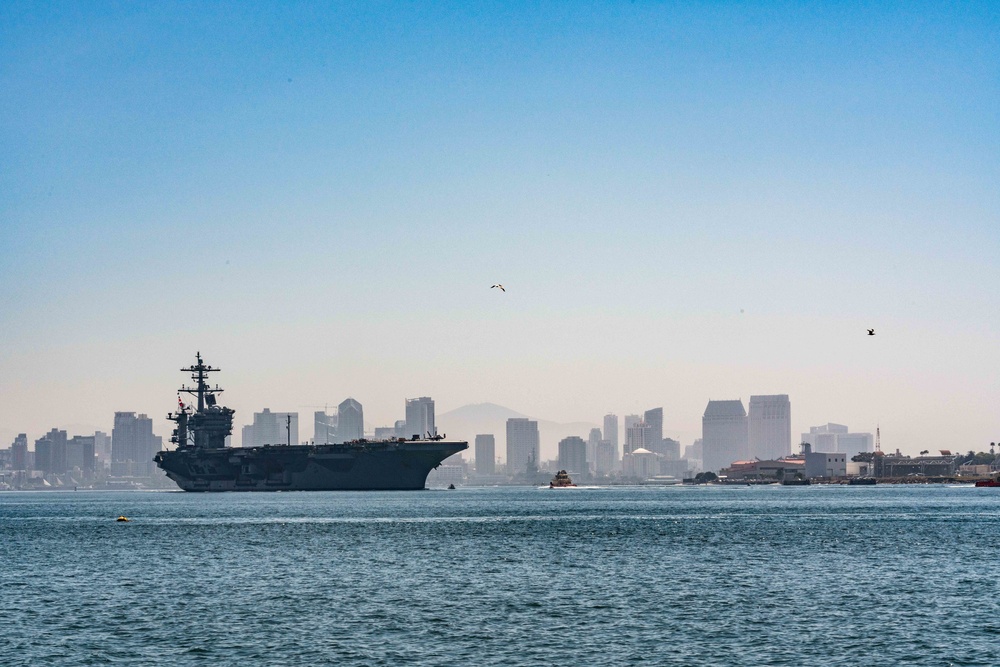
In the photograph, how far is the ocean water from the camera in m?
32.4

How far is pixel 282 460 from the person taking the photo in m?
182

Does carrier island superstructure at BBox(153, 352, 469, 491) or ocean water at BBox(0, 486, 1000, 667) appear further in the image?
carrier island superstructure at BBox(153, 352, 469, 491)

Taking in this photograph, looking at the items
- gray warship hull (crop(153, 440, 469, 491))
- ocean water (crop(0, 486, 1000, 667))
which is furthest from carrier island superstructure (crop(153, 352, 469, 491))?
ocean water (crop(0, 486, 1000, 667))

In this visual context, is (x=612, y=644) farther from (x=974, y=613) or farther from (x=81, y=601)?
(x=81, y=601)

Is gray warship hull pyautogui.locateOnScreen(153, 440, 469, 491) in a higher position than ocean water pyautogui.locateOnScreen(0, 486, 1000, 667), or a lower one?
higher

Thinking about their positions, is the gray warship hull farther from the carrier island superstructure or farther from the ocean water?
the ocean water

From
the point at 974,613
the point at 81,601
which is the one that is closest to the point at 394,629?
the point at 81,601

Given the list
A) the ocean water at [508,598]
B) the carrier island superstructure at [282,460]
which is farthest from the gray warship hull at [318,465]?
the ocean water at [508,598]

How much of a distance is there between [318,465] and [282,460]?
23.7ft

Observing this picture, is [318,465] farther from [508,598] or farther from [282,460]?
[508,598]

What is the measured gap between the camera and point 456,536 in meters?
79.3

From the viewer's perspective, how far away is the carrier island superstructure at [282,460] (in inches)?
6855

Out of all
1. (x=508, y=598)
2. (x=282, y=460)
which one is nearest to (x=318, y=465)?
(x=282, y=460)

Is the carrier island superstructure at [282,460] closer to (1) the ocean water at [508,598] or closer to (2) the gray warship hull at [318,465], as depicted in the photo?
(2) the gray warship hull at [318,465]
